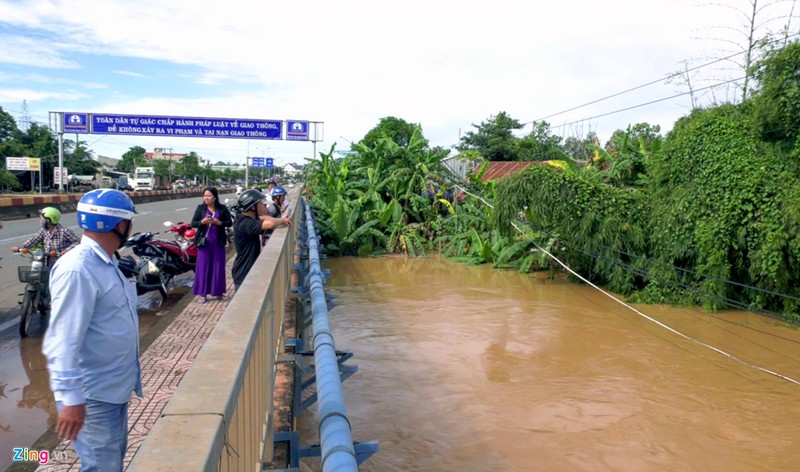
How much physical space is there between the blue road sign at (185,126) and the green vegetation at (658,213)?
14198 millimetres

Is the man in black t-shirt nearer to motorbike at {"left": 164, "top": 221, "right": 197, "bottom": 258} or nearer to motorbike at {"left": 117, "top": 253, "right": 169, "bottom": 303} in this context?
motorbike at {"left": 117, "top": 253, "right": 169, "bottom": 303}

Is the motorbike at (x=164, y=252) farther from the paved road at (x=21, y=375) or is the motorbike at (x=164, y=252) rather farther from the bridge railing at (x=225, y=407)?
the bridge railing at (x=225, y=407)

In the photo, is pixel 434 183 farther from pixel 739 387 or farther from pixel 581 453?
pixel 581 453

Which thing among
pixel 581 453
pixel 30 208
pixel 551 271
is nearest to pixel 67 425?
pixel 581 453

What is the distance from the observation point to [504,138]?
44344mm

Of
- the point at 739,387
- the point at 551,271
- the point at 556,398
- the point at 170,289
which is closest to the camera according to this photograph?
the point at 556,398

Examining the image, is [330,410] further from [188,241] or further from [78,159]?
[78,159]

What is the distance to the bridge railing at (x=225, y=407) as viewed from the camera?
4.70 ft

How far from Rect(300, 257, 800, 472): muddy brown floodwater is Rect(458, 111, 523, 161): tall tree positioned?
3227 cm

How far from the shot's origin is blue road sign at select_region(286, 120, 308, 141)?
31.6 m

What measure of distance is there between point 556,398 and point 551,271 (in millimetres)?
8175

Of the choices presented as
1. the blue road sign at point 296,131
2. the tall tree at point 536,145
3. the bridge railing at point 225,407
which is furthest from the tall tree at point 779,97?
the tall tree at point 536,145

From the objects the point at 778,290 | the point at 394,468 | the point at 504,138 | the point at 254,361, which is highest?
the point at 504,138

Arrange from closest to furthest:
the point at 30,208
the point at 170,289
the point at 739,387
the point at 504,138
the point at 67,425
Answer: the point at 67,425, the point at 739,387, the point at 170,289, the point at 30,208, the point at 504,138
